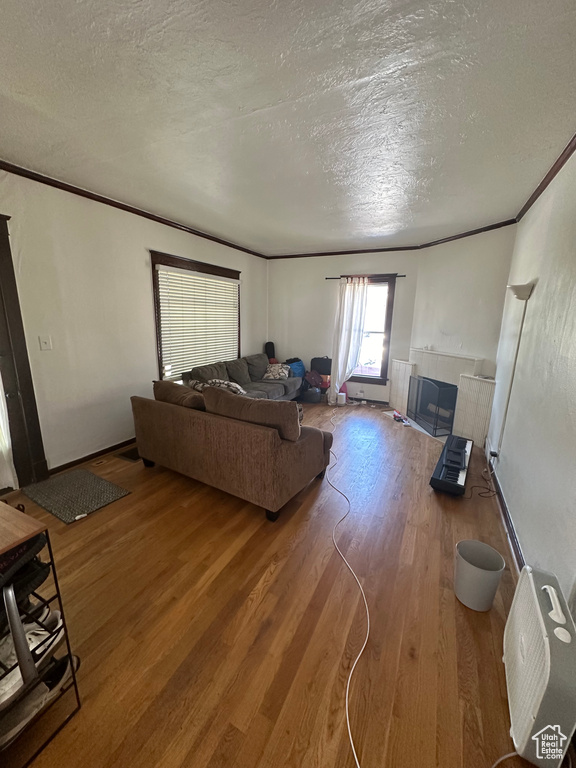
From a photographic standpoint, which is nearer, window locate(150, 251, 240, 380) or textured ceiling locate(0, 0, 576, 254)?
textured ceiling locate(0, 0, 576, 254)

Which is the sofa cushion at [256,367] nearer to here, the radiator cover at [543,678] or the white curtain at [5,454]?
the white curtain at [5,454]

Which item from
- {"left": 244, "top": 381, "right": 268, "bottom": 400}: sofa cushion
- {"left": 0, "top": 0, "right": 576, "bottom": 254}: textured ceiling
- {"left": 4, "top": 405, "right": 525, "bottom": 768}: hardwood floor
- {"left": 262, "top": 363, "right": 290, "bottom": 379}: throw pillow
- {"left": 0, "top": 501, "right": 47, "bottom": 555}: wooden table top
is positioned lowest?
{"left": 4, "top": 405, "right": 525, "bottom": 768}: hardwood floor

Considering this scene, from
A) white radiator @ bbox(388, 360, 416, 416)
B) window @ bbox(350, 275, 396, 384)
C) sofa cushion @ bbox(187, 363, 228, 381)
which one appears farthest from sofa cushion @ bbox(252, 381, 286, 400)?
white radiator @ bbox(388, 360, 416, 416)

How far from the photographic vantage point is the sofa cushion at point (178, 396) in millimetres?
2510

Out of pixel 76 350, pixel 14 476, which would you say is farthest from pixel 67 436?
pixel 76 350

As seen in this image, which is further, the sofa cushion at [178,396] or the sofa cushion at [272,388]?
the sofa cushion at [272,388]

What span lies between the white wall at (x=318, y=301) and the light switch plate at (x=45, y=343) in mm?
3712

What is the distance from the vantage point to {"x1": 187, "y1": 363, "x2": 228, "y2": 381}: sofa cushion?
4.02 meters

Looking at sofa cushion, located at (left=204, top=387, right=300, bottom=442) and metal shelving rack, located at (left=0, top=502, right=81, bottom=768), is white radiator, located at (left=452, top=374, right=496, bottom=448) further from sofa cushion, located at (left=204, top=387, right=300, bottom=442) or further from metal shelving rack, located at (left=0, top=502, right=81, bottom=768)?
metal shelving rack, located at (left=0, top=502, right=81, bottom=768)

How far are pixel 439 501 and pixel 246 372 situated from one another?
3183 millimetres

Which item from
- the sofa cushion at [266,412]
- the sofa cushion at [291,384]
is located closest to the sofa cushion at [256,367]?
the sofa cushion at [291,384]

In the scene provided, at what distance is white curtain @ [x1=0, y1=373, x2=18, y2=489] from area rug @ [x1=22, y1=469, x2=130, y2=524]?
13 centimetres

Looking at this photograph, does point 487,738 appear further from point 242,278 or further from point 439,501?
point 242,278

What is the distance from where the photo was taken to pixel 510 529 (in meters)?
2.15
